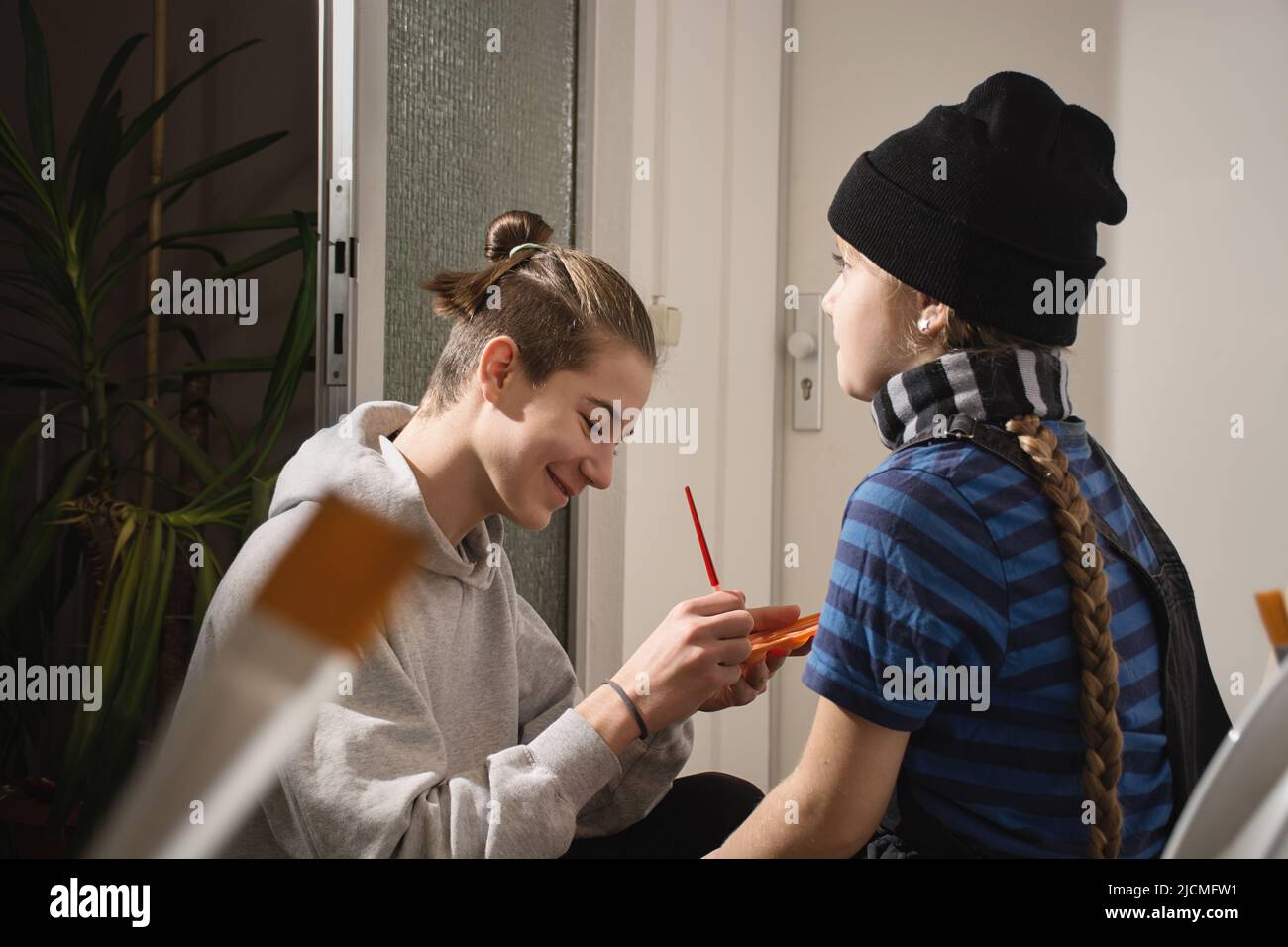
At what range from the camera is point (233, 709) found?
785 millimetres

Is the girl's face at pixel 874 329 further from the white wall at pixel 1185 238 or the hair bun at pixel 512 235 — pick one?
the white wall at pixel 1185 238

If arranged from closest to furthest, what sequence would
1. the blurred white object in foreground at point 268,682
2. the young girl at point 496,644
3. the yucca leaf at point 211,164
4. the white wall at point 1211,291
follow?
the blurred white object in foreground at point 268,682, the young girl at point 496,644, the yucca leaf at point 211,164, the white wall at point 1211,291

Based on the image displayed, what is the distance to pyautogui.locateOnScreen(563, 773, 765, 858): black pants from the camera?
1215 mm

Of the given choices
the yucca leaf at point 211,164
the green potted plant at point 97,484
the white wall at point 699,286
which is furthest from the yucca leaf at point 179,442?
the white wall at point 699,286

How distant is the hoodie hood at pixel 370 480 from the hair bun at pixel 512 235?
22 cm

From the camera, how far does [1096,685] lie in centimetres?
79

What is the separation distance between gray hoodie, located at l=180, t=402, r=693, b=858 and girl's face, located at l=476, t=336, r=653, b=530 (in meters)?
0.09

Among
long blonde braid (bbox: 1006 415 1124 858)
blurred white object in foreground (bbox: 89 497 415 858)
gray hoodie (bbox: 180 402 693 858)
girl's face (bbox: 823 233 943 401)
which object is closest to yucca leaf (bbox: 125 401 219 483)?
gray hoodie (bbox: 180 402 693 858)

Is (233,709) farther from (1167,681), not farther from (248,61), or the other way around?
(248,61)

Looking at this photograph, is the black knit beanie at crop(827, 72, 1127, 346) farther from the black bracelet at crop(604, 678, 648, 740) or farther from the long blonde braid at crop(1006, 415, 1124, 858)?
→ the black bracelet at crop(604, 678, 648, 740)

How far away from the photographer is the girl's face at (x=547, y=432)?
43.9 inches

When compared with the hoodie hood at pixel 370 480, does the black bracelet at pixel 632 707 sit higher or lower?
lower
